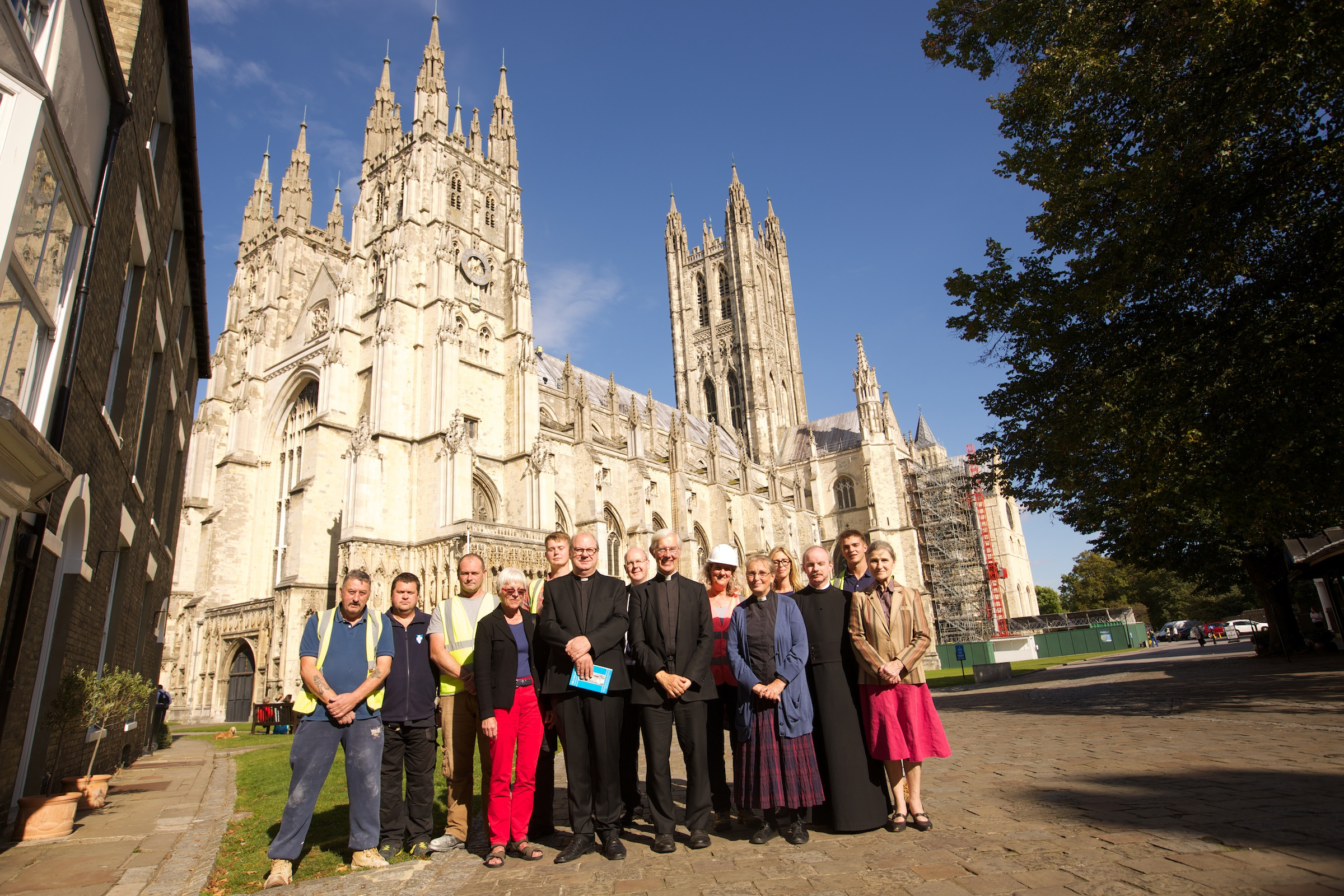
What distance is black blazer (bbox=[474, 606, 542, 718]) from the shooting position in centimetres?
463

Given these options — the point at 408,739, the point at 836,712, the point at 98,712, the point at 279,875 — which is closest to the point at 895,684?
the point at 836,712

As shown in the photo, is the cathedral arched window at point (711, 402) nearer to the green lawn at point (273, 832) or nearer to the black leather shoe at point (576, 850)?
the green lawn at point (273, 832)

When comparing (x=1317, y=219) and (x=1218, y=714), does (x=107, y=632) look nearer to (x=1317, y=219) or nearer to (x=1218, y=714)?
(x=1218, y=714)

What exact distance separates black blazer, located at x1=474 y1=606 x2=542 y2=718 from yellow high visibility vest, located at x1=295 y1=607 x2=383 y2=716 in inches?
26.0

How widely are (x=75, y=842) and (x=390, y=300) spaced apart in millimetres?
22784

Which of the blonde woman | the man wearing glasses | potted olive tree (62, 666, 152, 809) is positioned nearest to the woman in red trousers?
the man wearing glasses

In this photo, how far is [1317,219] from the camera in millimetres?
8367

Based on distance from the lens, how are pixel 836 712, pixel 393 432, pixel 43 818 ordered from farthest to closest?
pixel 393 432
pixel 43 818
pixel 836 712

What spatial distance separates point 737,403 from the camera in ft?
180

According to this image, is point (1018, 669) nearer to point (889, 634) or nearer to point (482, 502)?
point (482, 502)

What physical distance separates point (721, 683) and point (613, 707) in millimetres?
941

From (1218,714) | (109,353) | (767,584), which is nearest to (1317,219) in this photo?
(1218,714)

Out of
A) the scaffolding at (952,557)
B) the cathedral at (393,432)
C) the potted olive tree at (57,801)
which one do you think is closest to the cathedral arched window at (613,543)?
the cathedral at (393,432)

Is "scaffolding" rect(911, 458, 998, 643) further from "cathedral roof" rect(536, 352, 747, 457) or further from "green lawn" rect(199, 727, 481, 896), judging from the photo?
"green lawn" rect(199, 727, 481, 896)
